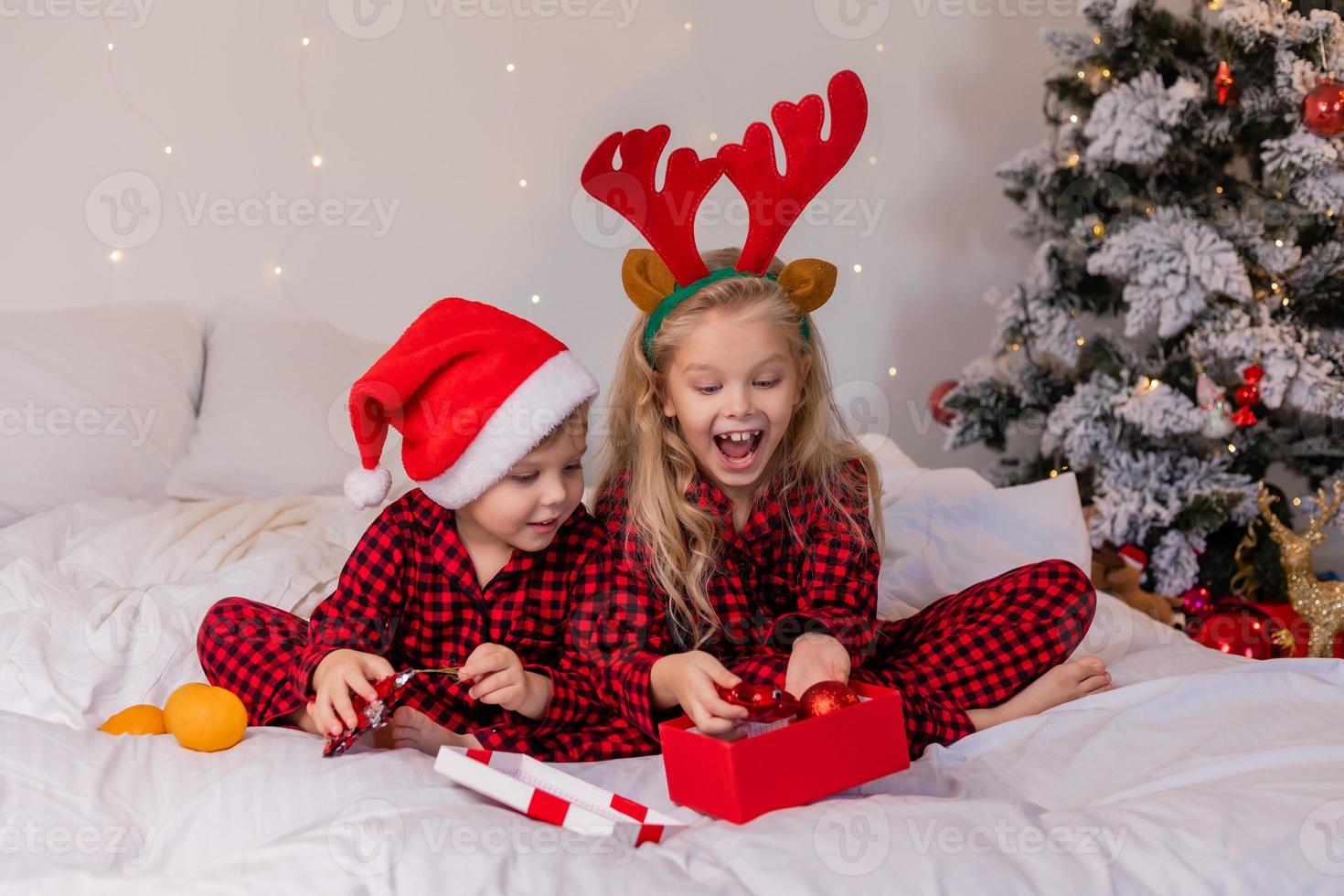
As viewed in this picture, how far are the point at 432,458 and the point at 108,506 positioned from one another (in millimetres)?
880

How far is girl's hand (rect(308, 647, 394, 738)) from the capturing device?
1037 mm

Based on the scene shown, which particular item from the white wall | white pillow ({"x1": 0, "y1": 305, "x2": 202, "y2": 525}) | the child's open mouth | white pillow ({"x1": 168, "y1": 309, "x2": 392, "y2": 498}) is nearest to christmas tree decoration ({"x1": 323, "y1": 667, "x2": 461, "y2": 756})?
the child's open mouth

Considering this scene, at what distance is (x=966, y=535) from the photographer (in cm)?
172

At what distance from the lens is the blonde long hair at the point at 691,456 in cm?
130

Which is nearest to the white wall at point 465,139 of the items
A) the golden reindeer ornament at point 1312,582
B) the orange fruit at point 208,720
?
the golden reindeer ornament at point 1312,582

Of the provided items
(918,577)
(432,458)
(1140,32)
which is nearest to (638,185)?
(432,458)

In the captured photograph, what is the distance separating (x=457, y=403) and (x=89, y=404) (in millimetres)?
1121

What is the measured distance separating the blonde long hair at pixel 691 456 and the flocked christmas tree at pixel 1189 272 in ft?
3.52

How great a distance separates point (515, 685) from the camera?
1.11 metres

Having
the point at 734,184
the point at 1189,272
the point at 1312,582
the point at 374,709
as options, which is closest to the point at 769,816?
the point at 374,709

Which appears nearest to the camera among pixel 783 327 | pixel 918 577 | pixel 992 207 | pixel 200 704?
pixel 200 704

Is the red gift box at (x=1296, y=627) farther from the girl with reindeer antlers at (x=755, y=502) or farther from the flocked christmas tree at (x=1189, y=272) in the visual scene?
the girl with reindeer antlers at (x=755, y=502)

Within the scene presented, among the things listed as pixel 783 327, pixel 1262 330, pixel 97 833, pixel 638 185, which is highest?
pixel 638 185

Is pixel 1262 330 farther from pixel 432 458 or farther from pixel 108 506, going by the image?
pixel 108 506
